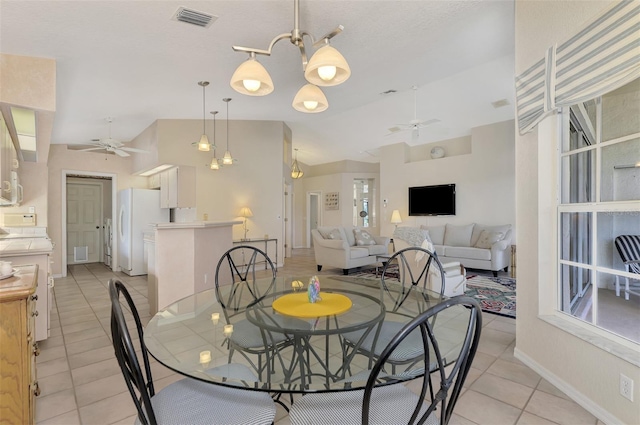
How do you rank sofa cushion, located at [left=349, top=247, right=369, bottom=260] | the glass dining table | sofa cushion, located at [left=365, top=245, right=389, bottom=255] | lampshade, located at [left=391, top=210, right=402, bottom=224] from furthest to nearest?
lampshade, located at [left=391, top=210, right=402, bottom=224]
sofa cushion, located at [left=365, top=245, right=389, bottom=255]
sofa cushion, located at [left=349, top=247, right=369, bottom=260]
the glass dining table

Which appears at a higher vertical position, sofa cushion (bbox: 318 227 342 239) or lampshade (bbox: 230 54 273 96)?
lampshade (bbox: 230 54 273 96)

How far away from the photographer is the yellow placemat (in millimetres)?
1514

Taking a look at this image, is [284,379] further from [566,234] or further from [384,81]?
[384,81]

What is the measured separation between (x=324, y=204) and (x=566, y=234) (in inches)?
309

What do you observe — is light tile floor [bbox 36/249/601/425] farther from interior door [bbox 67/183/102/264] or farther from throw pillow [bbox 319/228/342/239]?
interior door [bbox 67/183/102/264]

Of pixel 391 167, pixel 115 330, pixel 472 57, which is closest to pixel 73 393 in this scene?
pixel 115 330

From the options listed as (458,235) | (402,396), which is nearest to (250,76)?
(402,396)

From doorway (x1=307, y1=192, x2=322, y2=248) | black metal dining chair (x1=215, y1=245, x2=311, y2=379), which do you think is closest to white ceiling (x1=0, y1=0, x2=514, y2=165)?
black metal dining chair (x1=215, y1=245, x2=311, y2=379)

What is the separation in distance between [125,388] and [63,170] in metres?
5.66

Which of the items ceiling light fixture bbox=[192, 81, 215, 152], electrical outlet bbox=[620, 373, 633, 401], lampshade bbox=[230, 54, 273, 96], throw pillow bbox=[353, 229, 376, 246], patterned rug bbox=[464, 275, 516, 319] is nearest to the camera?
electrical outlet bbox=[620, 373, 633, 401]

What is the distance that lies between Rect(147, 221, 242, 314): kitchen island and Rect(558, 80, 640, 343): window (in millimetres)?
3124

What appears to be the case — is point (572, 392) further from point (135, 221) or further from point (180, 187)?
point (135, 221)

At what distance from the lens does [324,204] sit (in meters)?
9.70

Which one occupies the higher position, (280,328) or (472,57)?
(472,57)
